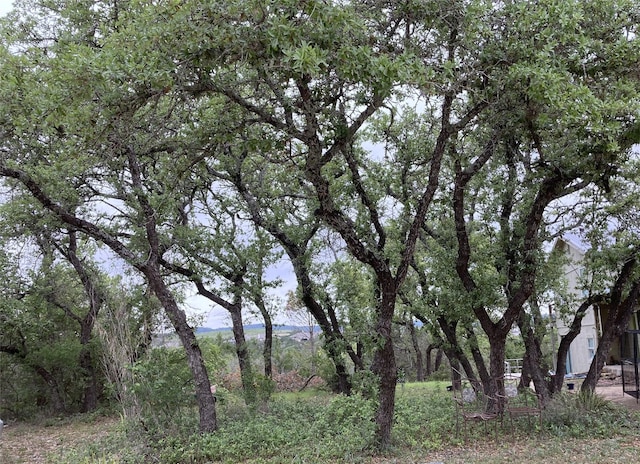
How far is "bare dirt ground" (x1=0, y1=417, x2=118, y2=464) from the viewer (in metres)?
9.49

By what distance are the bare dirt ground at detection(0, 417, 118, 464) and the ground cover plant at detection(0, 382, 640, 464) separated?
10cm

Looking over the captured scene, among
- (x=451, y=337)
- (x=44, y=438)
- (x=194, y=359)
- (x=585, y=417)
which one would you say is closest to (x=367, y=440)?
(x=194, y=359)

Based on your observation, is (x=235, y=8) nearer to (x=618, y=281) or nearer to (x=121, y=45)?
(x=121, y=45)

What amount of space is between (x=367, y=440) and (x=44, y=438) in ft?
27.5

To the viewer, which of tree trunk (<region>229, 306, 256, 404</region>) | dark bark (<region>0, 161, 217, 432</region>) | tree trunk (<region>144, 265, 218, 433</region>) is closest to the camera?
dark bark (<region>0, 161, 217, 432</region>)

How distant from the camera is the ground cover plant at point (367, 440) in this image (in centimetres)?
706

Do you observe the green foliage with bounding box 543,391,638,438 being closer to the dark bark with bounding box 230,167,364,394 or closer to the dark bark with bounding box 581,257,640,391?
the dark bark with bounding box 581,257,640,391

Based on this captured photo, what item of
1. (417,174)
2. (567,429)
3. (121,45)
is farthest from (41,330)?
(567,429)

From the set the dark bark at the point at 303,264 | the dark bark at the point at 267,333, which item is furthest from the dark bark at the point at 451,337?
the dark bark at the point at 267,333

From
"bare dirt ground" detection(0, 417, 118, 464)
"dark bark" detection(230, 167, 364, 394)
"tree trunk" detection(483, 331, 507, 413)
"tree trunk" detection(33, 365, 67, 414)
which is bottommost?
"bare dirt ground" detection(0, 417, 118, 464)

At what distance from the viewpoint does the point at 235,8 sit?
5.00 m

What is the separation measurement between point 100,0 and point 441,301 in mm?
7934

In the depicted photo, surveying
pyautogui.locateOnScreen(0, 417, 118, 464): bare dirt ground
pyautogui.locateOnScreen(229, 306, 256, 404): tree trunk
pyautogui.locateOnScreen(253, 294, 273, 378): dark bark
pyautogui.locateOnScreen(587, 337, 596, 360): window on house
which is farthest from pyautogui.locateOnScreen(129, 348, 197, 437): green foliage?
pyautogui.locateOnScreen(587, 337, 596, 360): window on house

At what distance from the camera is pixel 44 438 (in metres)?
11.9
